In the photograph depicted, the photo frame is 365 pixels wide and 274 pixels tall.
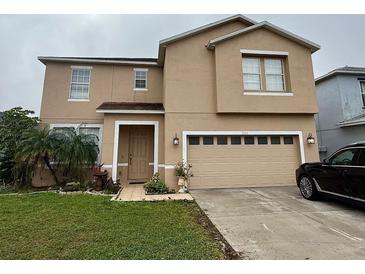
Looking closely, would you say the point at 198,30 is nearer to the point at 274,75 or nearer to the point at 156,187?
the point at 274,75

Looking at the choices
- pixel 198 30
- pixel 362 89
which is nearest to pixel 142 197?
pixel 198 30

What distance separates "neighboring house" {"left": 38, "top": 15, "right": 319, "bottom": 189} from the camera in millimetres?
9047

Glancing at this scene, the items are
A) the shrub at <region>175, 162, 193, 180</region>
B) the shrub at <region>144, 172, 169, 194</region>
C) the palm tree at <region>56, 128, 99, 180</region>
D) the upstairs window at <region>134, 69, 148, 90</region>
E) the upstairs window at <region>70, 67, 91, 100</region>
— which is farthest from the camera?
the upstairs window at <region>134, 69, 148, 90</region>

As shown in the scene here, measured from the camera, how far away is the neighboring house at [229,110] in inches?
356

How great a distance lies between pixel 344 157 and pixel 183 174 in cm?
550

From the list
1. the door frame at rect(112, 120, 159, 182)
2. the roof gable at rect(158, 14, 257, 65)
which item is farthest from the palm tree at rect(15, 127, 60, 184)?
the roof gable at rect(158, 14, 257, 65)

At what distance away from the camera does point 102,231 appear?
13.6 feet

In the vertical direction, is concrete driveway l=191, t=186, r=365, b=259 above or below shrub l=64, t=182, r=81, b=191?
below

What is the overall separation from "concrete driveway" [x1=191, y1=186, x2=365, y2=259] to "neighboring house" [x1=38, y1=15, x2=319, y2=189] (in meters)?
2.08

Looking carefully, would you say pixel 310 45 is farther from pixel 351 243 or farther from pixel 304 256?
pixel 304 256

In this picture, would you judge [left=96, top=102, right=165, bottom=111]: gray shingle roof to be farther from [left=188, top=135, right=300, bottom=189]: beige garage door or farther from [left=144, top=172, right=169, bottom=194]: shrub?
[left=144, top=172, right=169, bottom=194]: shrub

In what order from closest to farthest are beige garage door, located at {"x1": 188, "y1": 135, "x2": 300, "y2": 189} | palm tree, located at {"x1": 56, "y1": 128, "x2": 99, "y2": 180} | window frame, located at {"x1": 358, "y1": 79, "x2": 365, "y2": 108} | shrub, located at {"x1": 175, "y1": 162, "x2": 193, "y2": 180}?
shrub, located at {"x1": 175, "y1": 162, "x2": 193, "y2": 180}, palm tree, located at {"x1": 56, "y1": 128, "x2": 99, "y2": 180}, beige garage door, located at {"x1": 188, "y1": 135, "x2": 300, "y2": 189}, window frame, located at {"x1": 358, "y1": 79, "x2": 365, "y2": 108}

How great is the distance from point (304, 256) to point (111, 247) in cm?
316
